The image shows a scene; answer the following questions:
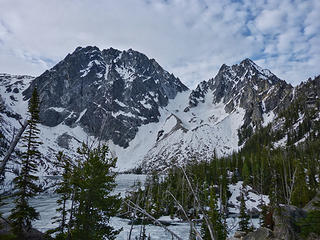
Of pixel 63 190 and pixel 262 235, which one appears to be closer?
pixel 262 235

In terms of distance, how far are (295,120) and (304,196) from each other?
113 metres

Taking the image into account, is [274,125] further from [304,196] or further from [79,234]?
[79,234]

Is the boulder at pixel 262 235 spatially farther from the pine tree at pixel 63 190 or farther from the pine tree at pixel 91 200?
the pine tree at pixel 63 190

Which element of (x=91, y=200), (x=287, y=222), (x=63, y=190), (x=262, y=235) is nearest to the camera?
(x=287, y=222)

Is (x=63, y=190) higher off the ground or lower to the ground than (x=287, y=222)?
higher

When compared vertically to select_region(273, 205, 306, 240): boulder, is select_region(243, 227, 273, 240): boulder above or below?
below

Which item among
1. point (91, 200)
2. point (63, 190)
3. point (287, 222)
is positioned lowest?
point (287, 222)

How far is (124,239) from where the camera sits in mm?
29469

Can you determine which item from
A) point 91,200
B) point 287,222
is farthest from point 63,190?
point 287,222

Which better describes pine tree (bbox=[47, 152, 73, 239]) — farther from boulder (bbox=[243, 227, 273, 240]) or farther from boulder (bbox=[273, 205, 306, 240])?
boulder (bbox=[273, 205, 306, 240])

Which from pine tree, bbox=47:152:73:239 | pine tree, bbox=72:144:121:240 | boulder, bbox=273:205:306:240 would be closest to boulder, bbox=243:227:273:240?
boulder, bbox=273:205:306:240

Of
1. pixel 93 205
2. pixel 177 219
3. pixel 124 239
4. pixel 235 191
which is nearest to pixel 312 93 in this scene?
pixel 235 191

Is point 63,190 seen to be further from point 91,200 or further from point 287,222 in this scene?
point 287,222

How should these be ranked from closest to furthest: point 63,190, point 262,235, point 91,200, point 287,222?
point 287,222 < point 262,235 < point 91,200 < point 63,190
